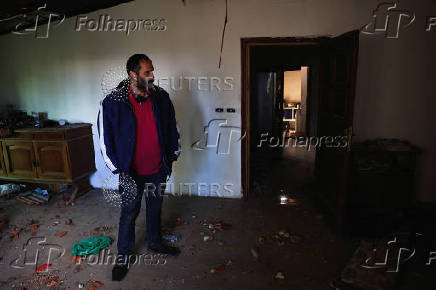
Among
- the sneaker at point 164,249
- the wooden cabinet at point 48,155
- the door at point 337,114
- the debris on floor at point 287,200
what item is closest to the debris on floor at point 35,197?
the wooden cabinet at point 48,155

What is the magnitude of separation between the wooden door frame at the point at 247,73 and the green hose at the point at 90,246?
1.76 metres

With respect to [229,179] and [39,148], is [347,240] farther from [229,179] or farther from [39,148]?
[39,148]

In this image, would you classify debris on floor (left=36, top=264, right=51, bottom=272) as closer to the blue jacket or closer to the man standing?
the man standing

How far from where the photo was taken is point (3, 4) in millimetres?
2756

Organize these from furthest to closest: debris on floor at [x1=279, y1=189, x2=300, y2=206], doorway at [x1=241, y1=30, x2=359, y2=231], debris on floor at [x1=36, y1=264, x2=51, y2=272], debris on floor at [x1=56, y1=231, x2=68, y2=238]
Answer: debris on floor at [x1=279, y1=189, x2=300, y2=206], debris on floor at [x1=56, y1=231, x2=68, y2=238], doorway at [x1=241, y1=30, x2=359, y2=231], debris on floor at [x1=36, y1=264, x2=51, y2=272]

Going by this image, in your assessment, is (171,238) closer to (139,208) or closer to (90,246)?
(139,208)

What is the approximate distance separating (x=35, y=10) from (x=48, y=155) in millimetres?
1713

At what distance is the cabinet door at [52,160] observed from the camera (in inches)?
141

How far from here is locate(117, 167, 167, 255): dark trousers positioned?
2.22 meters

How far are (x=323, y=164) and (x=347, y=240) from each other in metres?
0.99

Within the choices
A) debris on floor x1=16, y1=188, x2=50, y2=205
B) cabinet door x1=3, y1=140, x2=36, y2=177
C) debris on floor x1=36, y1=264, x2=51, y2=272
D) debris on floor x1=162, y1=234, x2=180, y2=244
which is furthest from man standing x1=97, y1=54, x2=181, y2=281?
cabinet door x1=3, y1=140, x2=36, y2=177

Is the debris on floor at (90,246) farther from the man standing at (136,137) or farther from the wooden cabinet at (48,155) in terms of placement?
the wooden cabinet at (48,155)

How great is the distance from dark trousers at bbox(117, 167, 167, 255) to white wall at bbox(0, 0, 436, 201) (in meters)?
1.37

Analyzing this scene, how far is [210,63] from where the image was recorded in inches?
136
